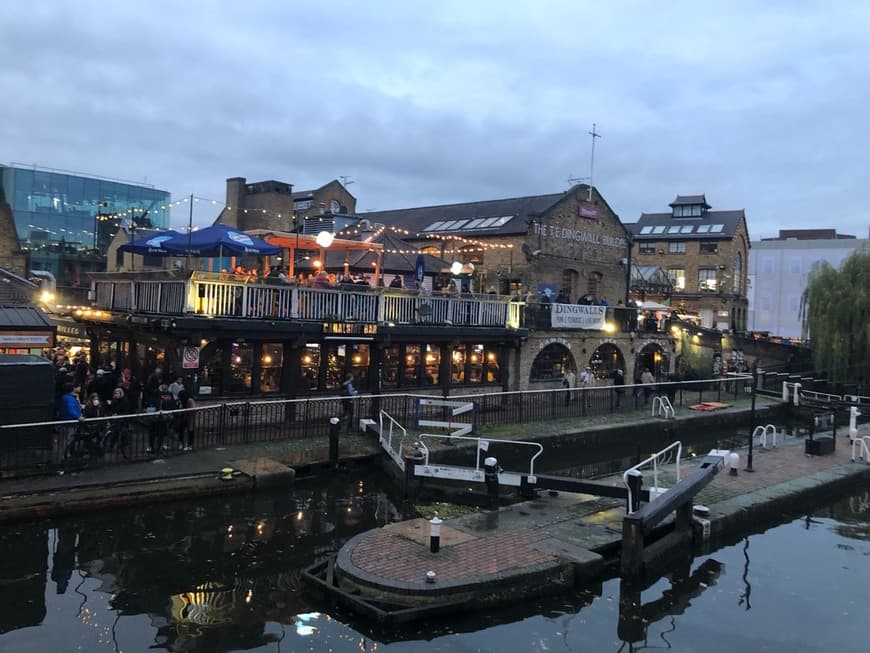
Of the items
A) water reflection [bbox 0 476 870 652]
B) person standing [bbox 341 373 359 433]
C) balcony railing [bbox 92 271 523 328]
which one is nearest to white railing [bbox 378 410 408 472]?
person standing [bbox 341 373 359 433]

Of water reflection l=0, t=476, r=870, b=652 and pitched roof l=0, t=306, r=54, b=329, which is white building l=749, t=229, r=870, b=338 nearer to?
water reflection l=0, t=476, r=870, b=652

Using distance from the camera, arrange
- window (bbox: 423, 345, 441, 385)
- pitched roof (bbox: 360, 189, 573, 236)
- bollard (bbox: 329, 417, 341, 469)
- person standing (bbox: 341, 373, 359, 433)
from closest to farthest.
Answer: bollard (bbox: 329, 417, 341, 469) → person standing (bbox: 341, 373, 359, 433) → window (bbox: 423, 345, 441, 385) → pitched roof (bbox: 360, 189, 573, 236)

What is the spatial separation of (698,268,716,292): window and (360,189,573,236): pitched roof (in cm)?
2419

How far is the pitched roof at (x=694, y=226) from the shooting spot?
168 ft

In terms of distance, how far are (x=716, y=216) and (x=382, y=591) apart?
51.8 metres

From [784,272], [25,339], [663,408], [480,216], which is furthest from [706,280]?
[25,339]

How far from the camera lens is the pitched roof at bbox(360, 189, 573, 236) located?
2959cm

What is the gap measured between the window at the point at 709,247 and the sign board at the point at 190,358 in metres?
44.2

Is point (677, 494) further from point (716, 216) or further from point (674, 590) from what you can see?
point (716, 216)

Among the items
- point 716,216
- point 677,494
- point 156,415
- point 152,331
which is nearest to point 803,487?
point 677,494

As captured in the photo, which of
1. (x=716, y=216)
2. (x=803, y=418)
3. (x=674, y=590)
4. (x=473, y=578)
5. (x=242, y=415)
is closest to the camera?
(x=473, y=578)

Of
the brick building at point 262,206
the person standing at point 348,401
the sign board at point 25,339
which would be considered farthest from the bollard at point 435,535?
the brick building at point 262,206

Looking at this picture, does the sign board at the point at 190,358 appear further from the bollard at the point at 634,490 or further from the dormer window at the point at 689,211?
the dormer window at the point at 689,211

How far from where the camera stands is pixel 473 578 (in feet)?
28.1
